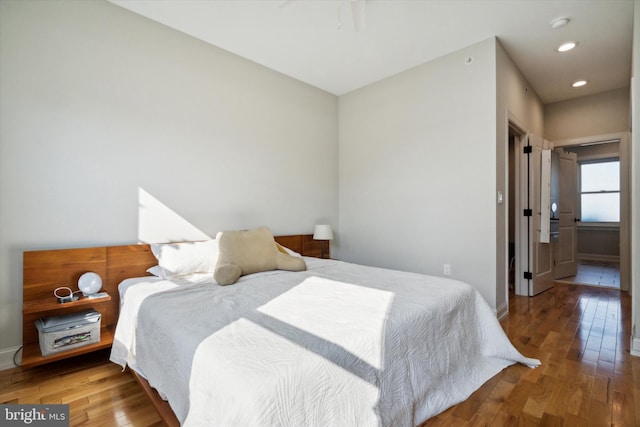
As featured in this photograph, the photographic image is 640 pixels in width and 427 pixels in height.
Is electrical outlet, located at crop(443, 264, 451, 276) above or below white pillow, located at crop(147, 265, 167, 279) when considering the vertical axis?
below

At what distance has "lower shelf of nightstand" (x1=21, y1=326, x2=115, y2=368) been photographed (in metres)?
1.91

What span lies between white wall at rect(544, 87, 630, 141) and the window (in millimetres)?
2860

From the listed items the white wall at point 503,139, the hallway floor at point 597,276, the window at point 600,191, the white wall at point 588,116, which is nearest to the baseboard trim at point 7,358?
the white wall at point 503,139

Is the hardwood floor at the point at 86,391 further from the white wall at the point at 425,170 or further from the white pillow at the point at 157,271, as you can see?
the white wall at the point at 425,170

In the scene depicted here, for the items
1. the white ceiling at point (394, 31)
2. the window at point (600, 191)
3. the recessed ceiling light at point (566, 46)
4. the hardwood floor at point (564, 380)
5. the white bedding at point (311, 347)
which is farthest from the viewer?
the window at point (600, 191)

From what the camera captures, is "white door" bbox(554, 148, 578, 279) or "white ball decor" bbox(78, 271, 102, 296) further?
"white door" bbox(554, 148, 578, 279)

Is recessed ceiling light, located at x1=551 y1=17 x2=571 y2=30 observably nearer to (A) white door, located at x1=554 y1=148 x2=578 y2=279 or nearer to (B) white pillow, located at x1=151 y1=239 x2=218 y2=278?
(A) white door, located at x1=554 y1=148 x2=578 y2=279

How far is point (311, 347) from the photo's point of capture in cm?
118

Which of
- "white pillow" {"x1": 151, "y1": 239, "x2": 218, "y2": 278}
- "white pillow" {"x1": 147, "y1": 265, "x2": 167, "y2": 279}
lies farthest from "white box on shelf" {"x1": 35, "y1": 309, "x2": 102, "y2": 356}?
"white pillow" {"x1": 151, "y1": 239, "x2": 218, "y2": 278}

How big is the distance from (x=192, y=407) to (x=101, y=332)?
5.69 feet

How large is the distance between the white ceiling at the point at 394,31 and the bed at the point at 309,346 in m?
1.97

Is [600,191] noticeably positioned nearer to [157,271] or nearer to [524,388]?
[524,388]

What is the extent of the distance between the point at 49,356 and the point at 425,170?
3.63 m

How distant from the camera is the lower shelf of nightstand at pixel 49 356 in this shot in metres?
1.91
